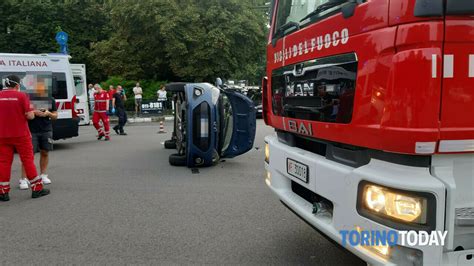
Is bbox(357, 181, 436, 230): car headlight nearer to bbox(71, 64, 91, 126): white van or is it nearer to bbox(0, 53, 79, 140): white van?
bbox(0, 53, 79, 140): white van

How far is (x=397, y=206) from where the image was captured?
215 centimetres

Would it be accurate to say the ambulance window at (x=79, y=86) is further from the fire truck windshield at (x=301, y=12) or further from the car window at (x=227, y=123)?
the fire truck windshield at (x=301, y=12)

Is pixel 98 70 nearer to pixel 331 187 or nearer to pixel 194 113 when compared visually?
pixel 194 113

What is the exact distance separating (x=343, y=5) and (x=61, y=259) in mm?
3178

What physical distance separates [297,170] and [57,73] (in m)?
9.50

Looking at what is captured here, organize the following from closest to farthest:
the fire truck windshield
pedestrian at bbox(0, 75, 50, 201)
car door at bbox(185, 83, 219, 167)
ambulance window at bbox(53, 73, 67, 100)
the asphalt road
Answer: the fire truck windshield, the asphalt road, pedestrian at bbox(0, 75, 50, 201), car door at bbox(185, 83, 219, 167), ambulance window at bbox(53, 73, 67, 100)

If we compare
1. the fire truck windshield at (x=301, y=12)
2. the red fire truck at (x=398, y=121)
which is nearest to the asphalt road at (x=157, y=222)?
the red fire truck at (x=398, y=121)

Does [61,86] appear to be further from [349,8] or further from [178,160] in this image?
[349,8]

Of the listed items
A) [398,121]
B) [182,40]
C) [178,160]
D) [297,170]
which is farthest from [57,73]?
[182,40]

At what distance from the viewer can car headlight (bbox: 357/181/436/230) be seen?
204 centimetres

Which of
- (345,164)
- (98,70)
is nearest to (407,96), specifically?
(345,164)

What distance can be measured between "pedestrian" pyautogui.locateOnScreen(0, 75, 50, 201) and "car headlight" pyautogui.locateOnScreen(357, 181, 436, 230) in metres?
4.92

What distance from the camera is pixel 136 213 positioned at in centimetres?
517

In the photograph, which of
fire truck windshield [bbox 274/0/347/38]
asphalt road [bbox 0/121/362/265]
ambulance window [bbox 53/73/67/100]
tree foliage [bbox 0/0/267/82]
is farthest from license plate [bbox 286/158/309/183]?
tree foliage [bbox 0/0/267/82]
